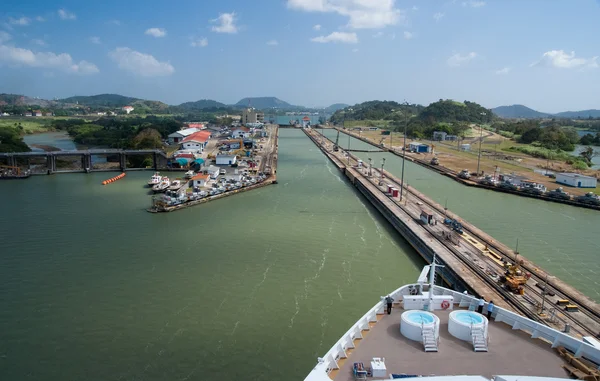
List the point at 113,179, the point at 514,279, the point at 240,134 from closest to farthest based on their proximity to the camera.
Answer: the point at 514,279, the point at 113,179, the point at 240,134

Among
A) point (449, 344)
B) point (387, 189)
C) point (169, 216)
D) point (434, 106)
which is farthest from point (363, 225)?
point (434, 106)

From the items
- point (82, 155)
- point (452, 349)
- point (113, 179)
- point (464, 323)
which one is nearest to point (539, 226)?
point (464, 323)

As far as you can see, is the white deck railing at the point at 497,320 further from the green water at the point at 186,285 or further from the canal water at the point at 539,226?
the canal water at the point at 539,226

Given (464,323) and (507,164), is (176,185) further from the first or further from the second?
(507,164)

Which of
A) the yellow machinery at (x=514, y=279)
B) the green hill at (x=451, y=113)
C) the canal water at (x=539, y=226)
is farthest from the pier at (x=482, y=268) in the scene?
the green hill at (x=451, y=113)

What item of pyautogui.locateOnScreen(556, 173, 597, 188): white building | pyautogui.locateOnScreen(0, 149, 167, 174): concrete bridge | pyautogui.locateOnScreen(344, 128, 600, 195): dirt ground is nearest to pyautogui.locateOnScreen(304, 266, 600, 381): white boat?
pyautogui.locateOnScreen(344, 128, 600, 195): dirt ground

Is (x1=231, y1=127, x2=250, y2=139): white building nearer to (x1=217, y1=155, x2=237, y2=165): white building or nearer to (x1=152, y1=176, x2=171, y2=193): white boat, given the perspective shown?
(x1=217, y1=155, x2=237, y2=165): white building
